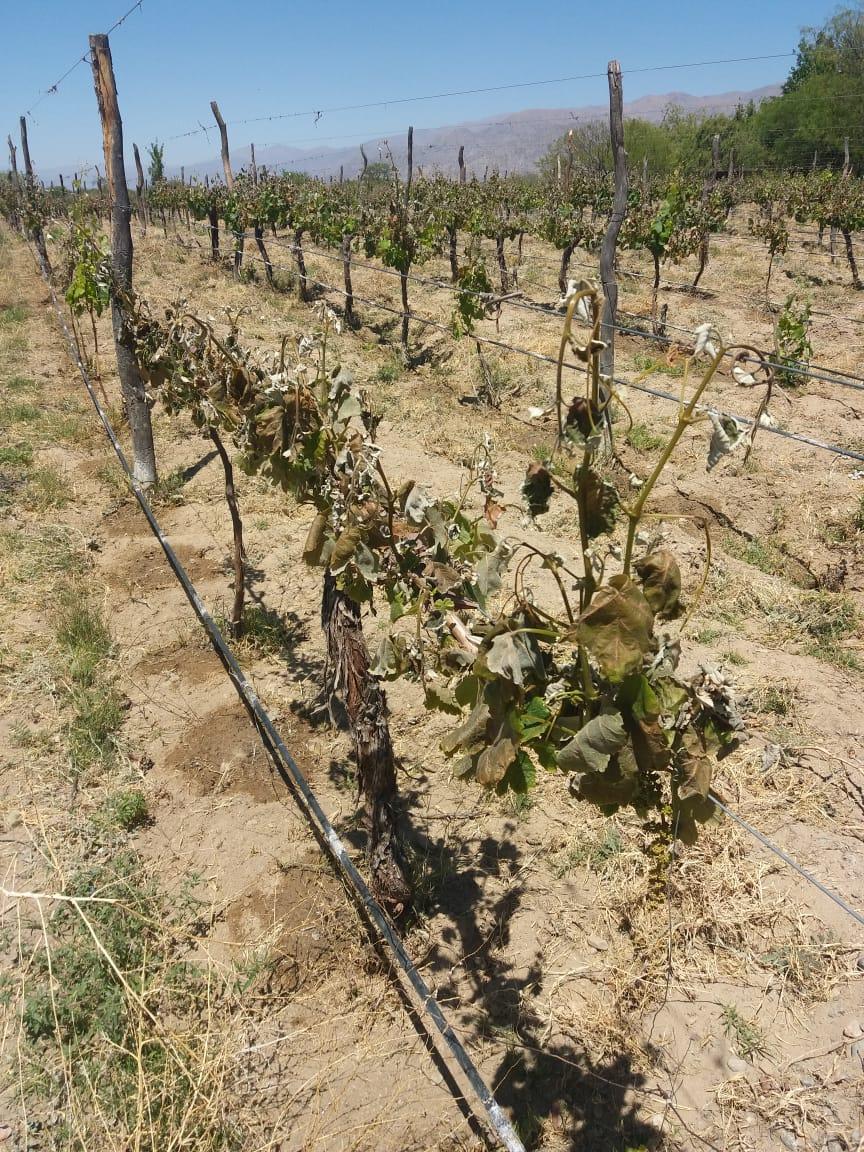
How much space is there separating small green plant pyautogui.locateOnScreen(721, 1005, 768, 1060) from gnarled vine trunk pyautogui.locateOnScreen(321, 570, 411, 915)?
134 centimetres

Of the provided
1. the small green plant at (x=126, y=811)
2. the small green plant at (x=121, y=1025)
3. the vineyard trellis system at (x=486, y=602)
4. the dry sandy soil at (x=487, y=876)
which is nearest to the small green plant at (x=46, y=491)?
the dry sandy soil at (x=487, y=876)

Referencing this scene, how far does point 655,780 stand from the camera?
1870 millimetres

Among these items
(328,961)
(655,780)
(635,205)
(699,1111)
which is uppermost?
(635,205)

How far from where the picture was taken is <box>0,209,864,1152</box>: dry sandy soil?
2639mm

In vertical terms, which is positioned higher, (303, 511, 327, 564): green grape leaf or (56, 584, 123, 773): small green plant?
(303, 511, 327, 564): green grape leaf

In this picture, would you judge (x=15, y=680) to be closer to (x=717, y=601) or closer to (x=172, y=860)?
(x=172, y=860)

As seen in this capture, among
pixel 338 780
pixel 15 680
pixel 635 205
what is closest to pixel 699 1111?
pixel 338 780

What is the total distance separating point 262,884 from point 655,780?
221 centimetres

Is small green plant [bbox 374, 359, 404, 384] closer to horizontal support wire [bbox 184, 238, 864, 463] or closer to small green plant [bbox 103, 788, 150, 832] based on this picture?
horizontal support wire [bbox 184, 238, 864, 463]

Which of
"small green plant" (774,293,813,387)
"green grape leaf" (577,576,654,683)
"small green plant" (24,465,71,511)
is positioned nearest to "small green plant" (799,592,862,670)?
"green grape leaf" (577,576,654,683)

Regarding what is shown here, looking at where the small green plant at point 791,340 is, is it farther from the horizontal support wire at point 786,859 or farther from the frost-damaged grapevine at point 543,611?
the frost-damaged grapevine at point 543,611

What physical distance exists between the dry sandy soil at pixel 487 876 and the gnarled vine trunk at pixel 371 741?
265 mm

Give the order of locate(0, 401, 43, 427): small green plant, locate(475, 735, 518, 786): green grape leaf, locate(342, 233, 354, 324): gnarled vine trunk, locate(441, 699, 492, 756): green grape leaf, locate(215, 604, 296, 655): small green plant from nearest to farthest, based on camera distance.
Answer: locate(475, 735, 518, 786): green grape leaf
locate(441, 699, 492, 756): green grape leaf
locate(215, 604, 296, 655): small green plant
locate(0, 401, 43, 427): small green plant
locate(342, 233, 354, 324): gnarled vine trunk

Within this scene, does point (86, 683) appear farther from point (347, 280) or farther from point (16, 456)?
point (347, 280)
